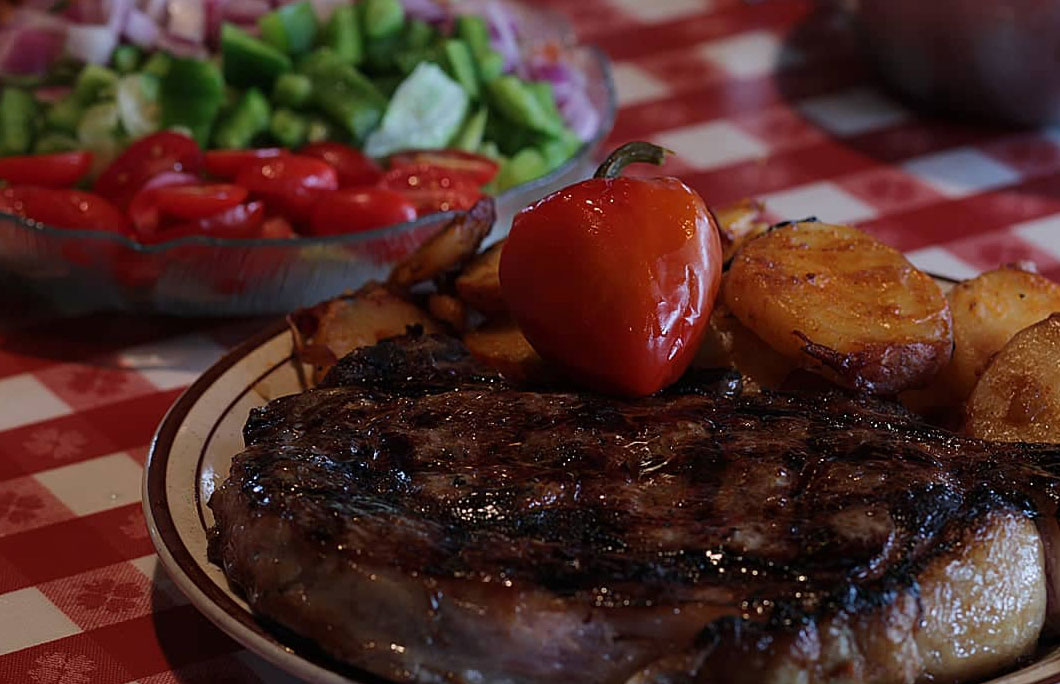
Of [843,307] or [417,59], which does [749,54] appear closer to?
[417,59]

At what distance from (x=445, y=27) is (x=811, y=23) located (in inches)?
47.5

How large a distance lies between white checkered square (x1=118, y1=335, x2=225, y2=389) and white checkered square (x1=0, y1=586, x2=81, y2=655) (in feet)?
2.04

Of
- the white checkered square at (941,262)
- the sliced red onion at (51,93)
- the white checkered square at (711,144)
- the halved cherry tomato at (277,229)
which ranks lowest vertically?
the white checkered square at (941,262)

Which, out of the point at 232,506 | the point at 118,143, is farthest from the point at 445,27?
the point at 232,506

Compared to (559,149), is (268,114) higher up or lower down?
higher up

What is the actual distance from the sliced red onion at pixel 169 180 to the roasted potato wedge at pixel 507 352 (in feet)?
3.27

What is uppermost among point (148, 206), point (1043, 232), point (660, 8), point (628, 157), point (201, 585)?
point (628, 157)

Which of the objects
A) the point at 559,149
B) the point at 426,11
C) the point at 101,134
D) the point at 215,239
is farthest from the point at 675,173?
the point at 101,134

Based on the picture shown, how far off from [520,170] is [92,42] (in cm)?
111

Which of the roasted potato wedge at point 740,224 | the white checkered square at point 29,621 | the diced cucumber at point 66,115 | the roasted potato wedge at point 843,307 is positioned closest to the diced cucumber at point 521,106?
the roasted potato wedge at point 740,224

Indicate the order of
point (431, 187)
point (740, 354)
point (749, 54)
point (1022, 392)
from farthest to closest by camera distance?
point (749, 54), point (431, 187), point (740, 354), point (1022, 392)

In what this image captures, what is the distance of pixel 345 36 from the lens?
3.20 m

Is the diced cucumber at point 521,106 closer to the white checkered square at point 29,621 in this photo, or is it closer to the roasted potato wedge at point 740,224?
the roasted potato wedge at point 740,224

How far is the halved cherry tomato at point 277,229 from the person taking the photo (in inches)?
102
